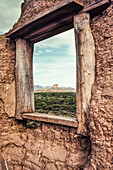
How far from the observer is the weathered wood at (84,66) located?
6.14 feet

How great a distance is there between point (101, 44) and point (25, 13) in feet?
4.95

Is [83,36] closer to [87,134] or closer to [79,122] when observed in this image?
[79,122]

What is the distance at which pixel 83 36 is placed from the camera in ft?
6.29

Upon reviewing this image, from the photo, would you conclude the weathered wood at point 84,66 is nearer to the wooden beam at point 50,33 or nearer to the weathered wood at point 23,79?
the wooden beam at point 50,33

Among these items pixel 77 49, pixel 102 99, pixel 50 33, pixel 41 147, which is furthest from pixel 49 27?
pixel 41 147

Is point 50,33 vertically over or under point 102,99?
over

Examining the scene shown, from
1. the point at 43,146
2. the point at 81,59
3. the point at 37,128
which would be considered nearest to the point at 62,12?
the point at 81,59

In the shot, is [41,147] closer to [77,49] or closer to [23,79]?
[23,79]

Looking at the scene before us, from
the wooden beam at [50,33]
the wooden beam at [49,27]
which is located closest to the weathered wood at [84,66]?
the wooden beam at [49,27]

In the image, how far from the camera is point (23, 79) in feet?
8.83

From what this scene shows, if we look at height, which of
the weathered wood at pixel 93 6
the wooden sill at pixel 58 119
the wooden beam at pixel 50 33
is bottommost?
the wooden sill at pixel 58 119

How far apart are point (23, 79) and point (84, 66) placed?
1202 millimetres

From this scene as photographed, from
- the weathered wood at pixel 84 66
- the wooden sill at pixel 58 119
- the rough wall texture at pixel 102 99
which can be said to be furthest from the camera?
the wooden sill at pixel 58 119

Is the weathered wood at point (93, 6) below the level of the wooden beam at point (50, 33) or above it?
above
